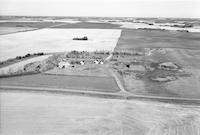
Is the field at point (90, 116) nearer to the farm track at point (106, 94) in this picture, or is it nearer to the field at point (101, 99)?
the field at point (101, 99)

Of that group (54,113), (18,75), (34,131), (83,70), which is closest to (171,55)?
(83,70)

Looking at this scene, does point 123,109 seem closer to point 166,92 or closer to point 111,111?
point 111,111

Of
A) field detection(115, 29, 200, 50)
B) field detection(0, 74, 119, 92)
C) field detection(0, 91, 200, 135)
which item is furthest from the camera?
field detection(115, 29, 200, 50)

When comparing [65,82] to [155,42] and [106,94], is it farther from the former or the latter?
[155,42]

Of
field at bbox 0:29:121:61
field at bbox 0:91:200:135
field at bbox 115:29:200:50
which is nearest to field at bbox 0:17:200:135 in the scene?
field at bbox 0:91:200:135

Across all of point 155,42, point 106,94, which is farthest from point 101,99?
point 155,42

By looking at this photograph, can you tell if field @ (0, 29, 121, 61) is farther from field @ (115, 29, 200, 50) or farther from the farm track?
the farm track
